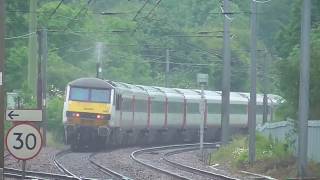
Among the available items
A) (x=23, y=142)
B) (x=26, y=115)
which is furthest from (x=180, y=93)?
(x=23, y=142)

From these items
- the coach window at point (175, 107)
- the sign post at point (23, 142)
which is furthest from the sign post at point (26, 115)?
the coach window at point (175, 107)

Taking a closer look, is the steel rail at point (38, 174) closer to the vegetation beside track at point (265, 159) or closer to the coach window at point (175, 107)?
the vegetation beside track at point (265, 159)

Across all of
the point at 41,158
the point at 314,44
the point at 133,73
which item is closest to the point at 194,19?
the point at 133,73

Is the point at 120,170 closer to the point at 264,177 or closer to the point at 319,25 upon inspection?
the point at 264,177

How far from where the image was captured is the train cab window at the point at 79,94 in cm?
4041

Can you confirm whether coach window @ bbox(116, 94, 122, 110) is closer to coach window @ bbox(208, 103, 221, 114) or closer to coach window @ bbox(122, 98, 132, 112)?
coach window @ bbox(122, 98, 132, 112)

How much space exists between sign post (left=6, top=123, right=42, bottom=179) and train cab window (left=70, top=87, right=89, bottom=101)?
990 inches

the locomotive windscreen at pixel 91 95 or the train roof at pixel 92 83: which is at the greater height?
the train roof at pixel 92 83

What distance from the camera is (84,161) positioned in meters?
33.2

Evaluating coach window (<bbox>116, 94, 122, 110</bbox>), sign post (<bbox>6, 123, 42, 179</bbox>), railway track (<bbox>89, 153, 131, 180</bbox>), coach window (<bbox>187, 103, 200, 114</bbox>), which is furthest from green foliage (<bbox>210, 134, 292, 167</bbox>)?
coach window (<bbox>187, 103, 200, 114</bbox>)

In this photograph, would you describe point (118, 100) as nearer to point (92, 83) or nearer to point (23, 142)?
point (92, 83)

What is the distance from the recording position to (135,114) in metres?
45.1

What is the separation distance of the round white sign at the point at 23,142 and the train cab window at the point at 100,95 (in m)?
25.1

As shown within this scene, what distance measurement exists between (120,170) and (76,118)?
11784mm
